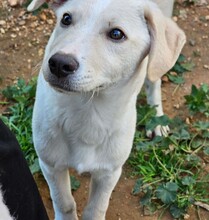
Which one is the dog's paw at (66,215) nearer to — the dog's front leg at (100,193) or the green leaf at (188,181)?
the dog's front leg at (100,193)

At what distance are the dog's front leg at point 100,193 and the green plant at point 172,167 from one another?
35cm

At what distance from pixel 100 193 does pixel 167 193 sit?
477 millimetres

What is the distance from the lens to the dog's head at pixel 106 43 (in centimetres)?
198

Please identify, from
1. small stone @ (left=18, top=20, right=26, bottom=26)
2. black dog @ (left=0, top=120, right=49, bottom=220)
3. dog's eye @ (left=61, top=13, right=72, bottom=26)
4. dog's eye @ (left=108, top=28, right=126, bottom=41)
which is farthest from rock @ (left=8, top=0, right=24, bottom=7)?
Answer: black dog @ (left=0, top=120, right=49, bottom=220)

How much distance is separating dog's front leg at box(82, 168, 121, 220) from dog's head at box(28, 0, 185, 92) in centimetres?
70

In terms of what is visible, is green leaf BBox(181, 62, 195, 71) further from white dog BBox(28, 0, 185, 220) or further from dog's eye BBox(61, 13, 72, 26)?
dog's eye BBox(61, 13, 72, 26)

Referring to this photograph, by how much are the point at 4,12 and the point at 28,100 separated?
98cm

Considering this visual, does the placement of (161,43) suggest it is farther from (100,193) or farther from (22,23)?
(22,23)

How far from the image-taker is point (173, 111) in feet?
12.2

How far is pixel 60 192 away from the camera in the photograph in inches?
112

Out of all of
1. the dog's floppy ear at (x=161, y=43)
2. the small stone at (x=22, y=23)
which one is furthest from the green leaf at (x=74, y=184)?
the small stone at (x=22, y=23)

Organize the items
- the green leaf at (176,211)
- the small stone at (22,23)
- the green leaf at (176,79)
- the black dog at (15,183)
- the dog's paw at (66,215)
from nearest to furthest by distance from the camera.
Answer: the black dog at (15,183) < the dog's paw at (66,215) < the green leaf at (176,211) < the green leaf at (176,79) < the small stone at (22,23)

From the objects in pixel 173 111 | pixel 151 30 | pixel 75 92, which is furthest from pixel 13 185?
pixel 173 111

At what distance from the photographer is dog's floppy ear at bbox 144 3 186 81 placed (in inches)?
84.0
